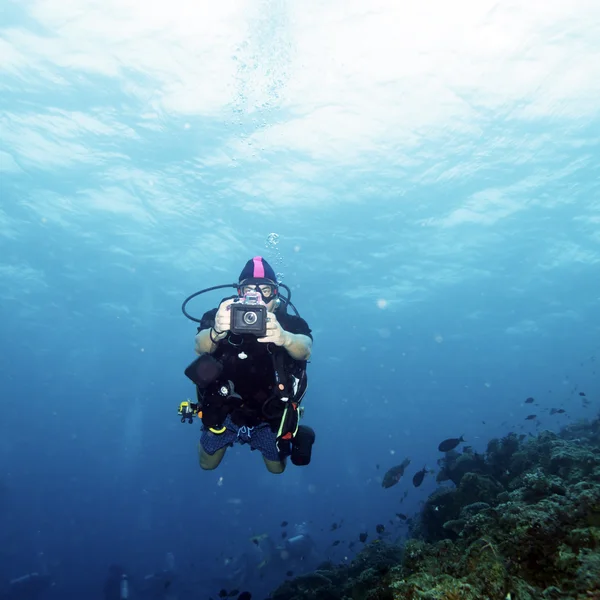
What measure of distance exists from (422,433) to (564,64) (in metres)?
85.0

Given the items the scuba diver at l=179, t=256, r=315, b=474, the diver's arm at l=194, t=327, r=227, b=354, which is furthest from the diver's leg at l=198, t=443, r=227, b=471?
the diver's arm at l=194, t=327, r=227, b=354

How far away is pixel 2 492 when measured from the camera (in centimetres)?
3703

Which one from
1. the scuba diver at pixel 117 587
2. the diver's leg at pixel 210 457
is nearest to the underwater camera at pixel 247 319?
the diver's leg at pixel 210 457

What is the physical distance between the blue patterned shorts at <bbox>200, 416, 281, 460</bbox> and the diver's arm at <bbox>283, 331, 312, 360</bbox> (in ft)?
4.80

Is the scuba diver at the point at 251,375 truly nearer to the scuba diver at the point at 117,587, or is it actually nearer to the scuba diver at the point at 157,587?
the scuba diver at the point at 157,587

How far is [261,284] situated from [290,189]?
13.9m

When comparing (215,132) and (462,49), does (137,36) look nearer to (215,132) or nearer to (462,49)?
(215,132)

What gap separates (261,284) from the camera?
5594mm

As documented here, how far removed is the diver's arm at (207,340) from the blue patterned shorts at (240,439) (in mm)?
1394

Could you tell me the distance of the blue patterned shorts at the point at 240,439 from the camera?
6.08 metres

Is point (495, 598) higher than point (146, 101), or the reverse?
point (146, 101)

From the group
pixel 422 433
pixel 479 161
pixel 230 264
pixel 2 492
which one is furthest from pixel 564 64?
pixel 422 433

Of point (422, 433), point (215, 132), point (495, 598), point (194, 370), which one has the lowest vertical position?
point (495, 598)

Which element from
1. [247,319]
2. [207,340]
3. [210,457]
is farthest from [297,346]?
[210,457]
